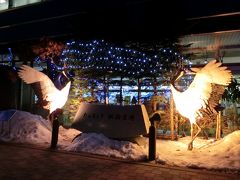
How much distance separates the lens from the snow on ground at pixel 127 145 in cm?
784

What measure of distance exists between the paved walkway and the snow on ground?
1.70 feet

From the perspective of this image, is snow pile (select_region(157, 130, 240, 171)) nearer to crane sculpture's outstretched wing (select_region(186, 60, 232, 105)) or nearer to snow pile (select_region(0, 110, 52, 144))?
crane sculpture's outstretched wing (select_region(186, 60, 232, 105))

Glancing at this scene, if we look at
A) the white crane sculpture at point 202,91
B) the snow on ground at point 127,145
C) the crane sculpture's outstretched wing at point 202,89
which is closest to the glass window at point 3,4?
the snow on ground at point 127,145

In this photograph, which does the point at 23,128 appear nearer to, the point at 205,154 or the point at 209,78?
the point at 205,154

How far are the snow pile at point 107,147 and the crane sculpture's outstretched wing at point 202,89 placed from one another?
6.32ft

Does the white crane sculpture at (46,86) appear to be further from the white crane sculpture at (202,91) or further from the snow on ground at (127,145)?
the white crane sculpture at (202,91)

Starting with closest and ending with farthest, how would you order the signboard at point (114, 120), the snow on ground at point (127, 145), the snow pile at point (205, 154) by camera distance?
the snow pile at point (205, 154) → the snow on ground at point (127, 145) → the signboard at point (114, 120)

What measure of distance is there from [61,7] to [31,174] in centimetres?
1141

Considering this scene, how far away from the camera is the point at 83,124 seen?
10.4m

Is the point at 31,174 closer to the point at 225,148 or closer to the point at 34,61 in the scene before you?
the point at 225,148

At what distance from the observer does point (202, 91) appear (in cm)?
905

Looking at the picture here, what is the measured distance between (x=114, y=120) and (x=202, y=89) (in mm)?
3052

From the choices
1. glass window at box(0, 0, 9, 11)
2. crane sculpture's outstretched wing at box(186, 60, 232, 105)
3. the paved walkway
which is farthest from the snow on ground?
glass window at box(0, 0, 9, 11)

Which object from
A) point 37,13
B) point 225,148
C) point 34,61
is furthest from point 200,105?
point 37,13
